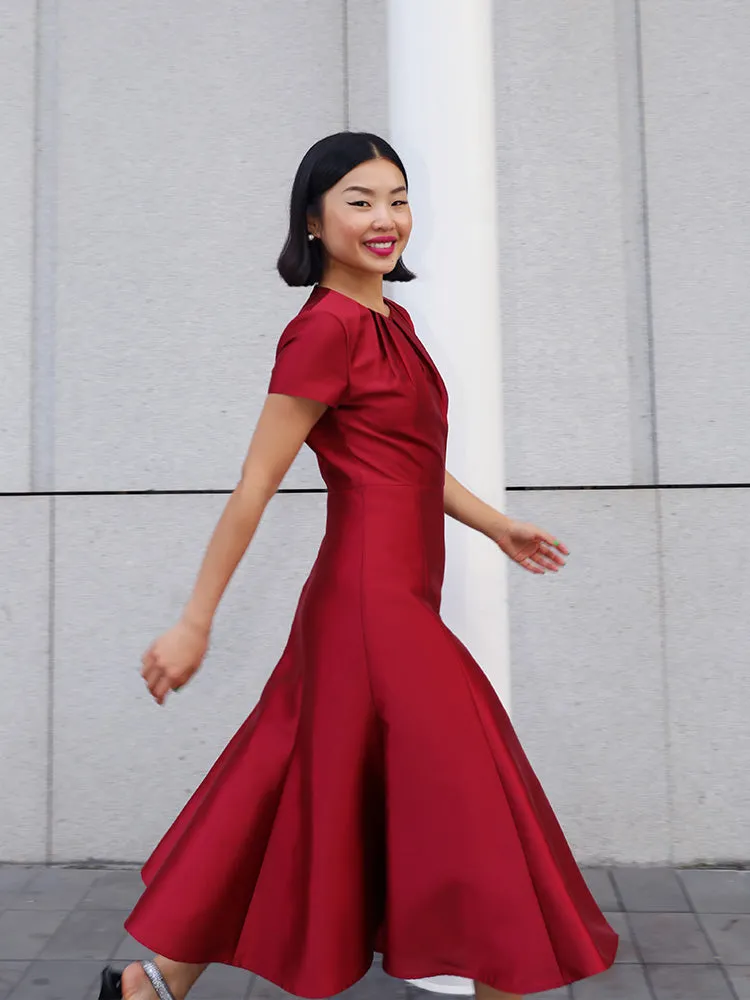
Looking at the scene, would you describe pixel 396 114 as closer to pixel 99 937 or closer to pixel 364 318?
pixel 364 318

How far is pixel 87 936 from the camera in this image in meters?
3.41

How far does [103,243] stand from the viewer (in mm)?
4336

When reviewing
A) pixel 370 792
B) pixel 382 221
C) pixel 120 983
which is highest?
pixel 382 221

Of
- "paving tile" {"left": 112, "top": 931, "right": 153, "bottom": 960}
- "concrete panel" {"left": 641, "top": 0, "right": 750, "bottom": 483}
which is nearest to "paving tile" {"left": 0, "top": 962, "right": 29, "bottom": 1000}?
"paving tile" {"left": 112, "top": 931, "right": 153, "bottom": 960}

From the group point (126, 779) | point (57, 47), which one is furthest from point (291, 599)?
point (57, 47)

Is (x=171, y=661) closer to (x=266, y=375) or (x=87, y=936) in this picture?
(x=87, y=936)

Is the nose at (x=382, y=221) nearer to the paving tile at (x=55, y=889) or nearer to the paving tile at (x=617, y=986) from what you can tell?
the paving tile at (x=617, y=986)

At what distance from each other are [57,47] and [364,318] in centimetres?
277

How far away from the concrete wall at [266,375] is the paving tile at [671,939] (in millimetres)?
561

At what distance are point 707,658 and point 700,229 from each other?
163 centimetres

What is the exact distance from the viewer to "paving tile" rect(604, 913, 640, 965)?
3211 millimetres

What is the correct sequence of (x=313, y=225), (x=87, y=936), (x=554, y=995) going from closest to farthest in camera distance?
(x=313, y=225) < (x=554, y=995) < (x=87, y=936)

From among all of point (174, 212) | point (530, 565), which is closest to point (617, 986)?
point (530, 565)

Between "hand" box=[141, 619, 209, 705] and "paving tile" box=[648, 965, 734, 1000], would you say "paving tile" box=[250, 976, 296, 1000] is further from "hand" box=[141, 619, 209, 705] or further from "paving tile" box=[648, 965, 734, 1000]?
"hand" box=[141, 619, 209, 705]
